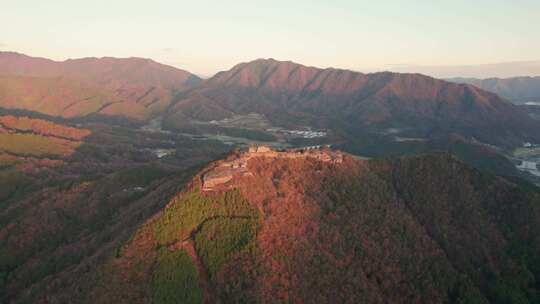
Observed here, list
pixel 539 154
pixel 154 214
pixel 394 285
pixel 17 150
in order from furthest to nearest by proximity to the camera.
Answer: pixel 539 154 → pixel 17 150 → pixel 154 214 → pixel 394 285

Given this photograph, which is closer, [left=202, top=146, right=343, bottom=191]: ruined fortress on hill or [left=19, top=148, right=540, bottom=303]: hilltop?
[left=19, top=148, right=540, bottom=303]: hilltop

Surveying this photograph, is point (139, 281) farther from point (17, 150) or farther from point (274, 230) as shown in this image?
point (17, 150)

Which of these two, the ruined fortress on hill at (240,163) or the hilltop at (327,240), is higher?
the ruined fortress on hill at (240,163)

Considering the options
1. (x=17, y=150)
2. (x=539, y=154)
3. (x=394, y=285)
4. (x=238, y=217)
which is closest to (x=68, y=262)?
(x=238, y=217)

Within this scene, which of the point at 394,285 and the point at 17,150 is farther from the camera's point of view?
the point at 17,150

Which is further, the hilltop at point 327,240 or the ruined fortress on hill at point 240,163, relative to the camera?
the ruined fortress on hill at point 240,163

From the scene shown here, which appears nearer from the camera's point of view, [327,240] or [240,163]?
[327,240]

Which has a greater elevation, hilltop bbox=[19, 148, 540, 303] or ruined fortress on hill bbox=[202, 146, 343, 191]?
ruined fortress on hill bbox=[202, 146, 343, 191]

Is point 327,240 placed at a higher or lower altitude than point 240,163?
lower
